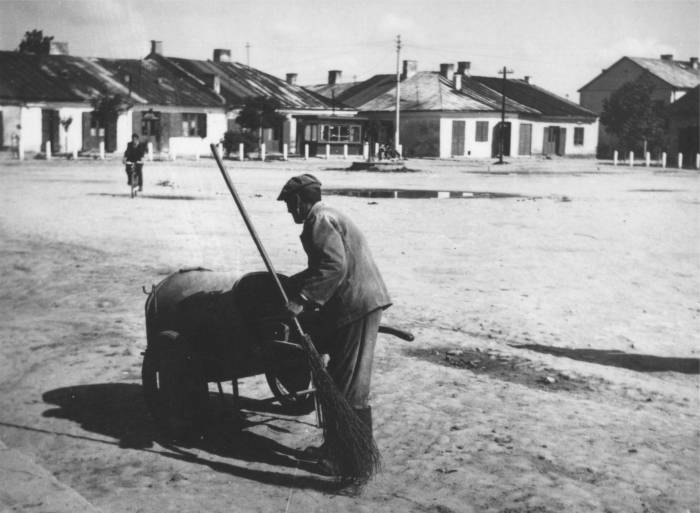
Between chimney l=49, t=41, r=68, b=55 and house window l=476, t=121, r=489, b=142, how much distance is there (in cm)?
2473

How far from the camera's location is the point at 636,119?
182 ft

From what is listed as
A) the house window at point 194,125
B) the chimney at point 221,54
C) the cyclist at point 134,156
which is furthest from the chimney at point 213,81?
the cyclist at point 134,156

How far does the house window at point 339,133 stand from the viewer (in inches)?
1996

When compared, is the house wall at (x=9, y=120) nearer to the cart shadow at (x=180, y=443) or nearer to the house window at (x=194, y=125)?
the house window at (x=194, y=125)

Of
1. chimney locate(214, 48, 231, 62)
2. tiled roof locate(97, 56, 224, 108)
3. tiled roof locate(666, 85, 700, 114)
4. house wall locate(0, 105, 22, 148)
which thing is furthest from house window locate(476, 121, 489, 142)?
house wall locate(0, 105, 22, 148)

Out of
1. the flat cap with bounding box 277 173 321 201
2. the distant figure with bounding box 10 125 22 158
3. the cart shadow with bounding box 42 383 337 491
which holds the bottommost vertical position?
the cart shadow with bounding box 42 383 337 491

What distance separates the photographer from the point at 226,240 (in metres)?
13.2

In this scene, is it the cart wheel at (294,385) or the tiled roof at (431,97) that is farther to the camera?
the tiled roof at (431,97)

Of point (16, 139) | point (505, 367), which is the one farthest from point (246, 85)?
point (505, 367)

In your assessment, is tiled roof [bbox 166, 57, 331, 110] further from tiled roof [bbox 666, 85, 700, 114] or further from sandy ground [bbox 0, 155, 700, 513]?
sandy ground [bbox 0, 155, 700, 513]

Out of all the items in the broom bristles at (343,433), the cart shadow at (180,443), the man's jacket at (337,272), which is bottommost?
the cart shadow at (180,443)

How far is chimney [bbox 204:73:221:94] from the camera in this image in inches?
1953

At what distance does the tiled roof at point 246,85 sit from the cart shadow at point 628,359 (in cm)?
4225

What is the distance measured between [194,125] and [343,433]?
44.0 meters
